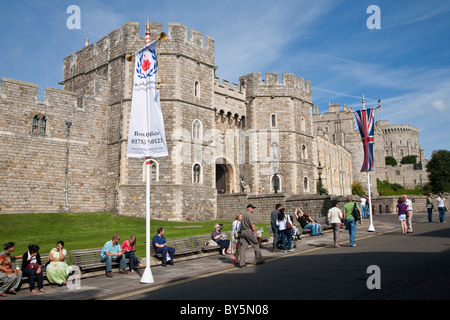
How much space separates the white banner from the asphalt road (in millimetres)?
3508

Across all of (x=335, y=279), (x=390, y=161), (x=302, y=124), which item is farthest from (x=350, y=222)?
(x=390, y=161)

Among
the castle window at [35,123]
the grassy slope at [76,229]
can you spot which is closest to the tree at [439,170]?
the grassy slope at [76,229]

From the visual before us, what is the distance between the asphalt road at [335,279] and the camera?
22.3 feet

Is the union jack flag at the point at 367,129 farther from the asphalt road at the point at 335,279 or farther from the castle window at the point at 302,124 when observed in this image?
the castle window at the point at 302,124

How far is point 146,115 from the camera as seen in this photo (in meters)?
10.5

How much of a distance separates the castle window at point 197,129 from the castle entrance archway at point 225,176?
5.89 meters

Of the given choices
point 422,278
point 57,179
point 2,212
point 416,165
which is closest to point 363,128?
point 422,278

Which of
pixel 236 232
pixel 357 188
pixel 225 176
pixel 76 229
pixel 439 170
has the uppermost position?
pixel 439 170

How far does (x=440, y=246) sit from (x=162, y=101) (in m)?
17.9

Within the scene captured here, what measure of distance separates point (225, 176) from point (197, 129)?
753cm

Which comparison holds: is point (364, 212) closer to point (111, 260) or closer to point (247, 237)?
point (247, 237)

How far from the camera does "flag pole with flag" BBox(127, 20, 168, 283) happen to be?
1034 centimetres

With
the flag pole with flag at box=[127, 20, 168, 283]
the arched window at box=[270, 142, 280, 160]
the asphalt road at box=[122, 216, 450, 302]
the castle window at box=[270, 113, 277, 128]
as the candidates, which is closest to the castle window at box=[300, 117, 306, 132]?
the castle window at box=[270, 113, 277, 128]
